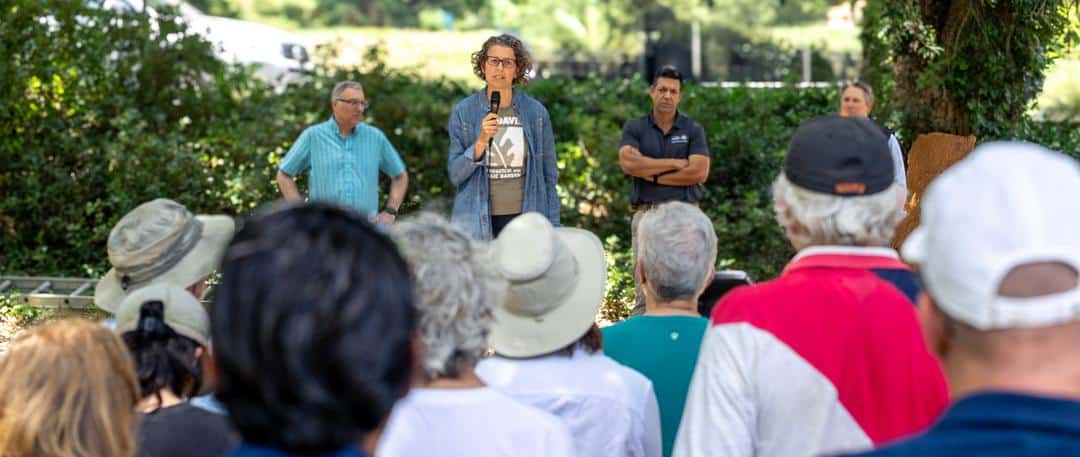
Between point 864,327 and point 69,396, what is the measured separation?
1.69 metres

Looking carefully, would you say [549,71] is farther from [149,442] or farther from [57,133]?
[149,442]

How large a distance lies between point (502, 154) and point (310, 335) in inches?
241

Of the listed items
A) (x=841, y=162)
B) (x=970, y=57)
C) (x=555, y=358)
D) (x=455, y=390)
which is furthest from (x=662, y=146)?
(x=455, y=390)

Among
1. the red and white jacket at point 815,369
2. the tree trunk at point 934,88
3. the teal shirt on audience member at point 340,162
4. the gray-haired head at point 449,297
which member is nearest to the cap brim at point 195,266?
the gray-haired head at point 449,297

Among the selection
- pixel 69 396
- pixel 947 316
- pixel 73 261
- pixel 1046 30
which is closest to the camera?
pixel 947 316

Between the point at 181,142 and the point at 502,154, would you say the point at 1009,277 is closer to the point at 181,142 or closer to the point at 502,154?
the point at 502,154

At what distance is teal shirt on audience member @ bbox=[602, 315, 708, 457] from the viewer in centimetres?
402

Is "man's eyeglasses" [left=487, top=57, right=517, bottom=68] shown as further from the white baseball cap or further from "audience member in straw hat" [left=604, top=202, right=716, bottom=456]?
the white baseball cap

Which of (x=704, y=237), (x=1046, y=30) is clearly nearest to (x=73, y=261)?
(x=1046, y=30)

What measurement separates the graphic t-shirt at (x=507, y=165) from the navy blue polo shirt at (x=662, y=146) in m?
0.89

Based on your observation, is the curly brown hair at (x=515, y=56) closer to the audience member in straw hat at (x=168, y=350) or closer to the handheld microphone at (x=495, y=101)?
the handheld microphone at (x=495, y=101)

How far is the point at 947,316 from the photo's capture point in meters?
2.03

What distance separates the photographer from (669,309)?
13.3 feet

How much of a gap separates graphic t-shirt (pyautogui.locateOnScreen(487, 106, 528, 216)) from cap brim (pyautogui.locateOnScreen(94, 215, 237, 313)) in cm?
396
